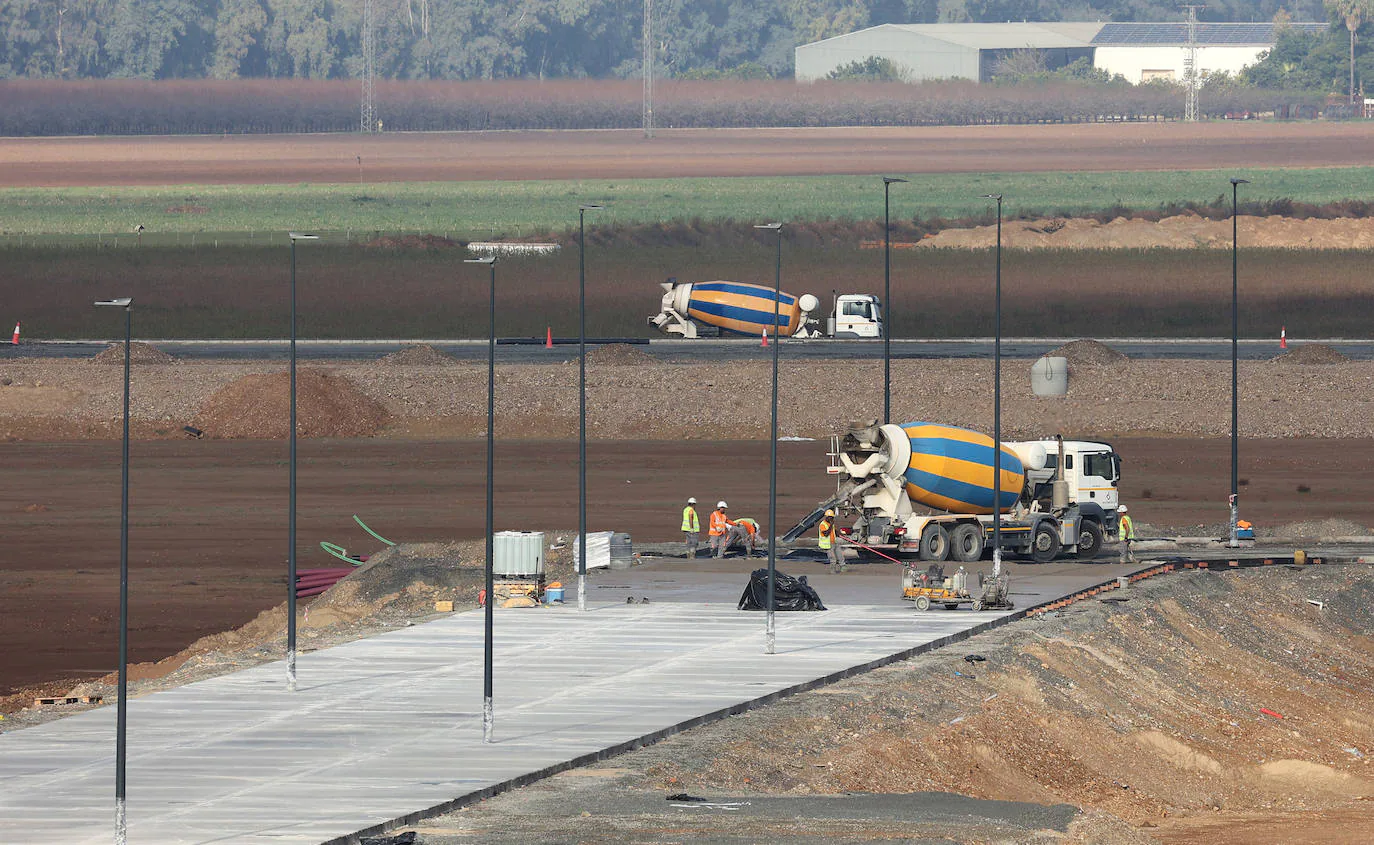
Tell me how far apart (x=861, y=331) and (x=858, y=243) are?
57.9 meters

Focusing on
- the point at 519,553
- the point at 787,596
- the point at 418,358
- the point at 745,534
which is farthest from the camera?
the point at 418,358

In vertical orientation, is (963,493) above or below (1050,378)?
below

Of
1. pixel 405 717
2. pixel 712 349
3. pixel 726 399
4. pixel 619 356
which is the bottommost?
pixel 405 717

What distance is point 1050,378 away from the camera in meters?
99.9

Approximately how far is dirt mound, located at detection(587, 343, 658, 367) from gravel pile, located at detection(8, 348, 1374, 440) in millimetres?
881

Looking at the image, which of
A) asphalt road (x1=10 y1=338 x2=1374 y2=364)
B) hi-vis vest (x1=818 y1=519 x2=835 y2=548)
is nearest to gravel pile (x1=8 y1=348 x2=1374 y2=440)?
asphalt road (x1=10 y1=338 x2=1374 y2=364)

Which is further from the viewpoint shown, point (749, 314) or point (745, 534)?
point (749, 314)

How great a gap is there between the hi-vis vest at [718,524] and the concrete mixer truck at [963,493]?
1855 millimetres

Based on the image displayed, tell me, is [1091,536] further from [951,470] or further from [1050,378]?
[1050,378]

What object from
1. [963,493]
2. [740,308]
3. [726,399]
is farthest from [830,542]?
[740,308]

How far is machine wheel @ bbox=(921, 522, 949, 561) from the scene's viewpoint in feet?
211

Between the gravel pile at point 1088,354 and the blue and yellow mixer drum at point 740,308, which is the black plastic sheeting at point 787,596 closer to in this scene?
the gravel pile at point 1088,354

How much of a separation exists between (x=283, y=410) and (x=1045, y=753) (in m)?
55.8

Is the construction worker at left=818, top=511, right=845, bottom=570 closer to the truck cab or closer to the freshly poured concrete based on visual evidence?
the freshly poured concrete
